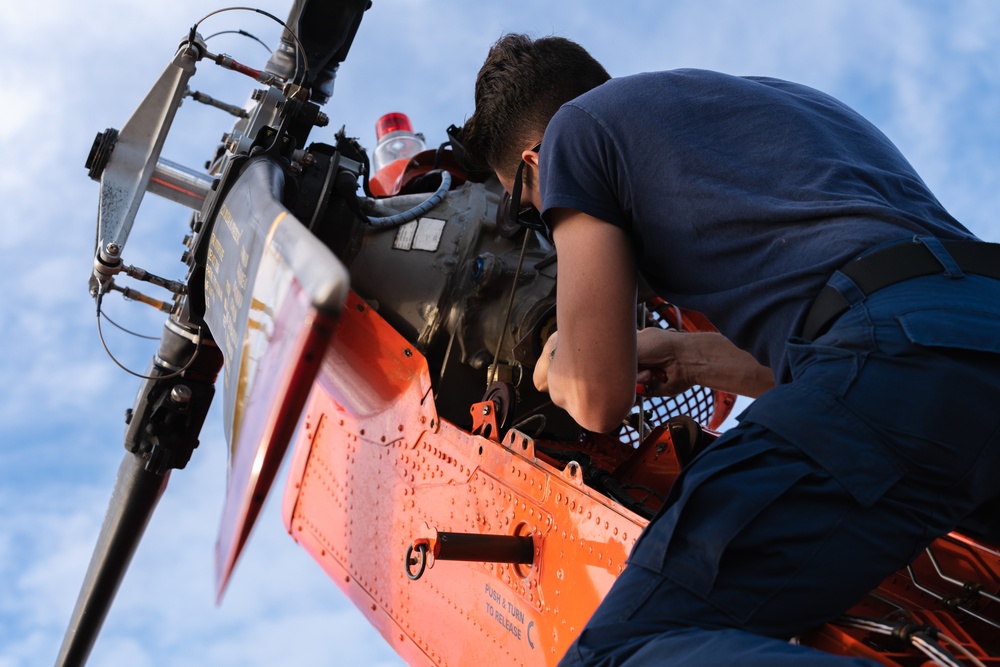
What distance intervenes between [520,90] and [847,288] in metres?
1.51

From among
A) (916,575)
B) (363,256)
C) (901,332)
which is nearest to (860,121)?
(901,332)

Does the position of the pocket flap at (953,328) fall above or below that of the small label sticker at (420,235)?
above

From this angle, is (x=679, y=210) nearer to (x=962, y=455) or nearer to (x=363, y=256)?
(x=962, y=455)

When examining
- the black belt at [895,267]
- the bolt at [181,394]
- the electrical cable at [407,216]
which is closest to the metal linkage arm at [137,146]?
the bolt at [181,394]

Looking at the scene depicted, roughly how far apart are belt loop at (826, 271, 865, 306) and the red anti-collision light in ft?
19.1

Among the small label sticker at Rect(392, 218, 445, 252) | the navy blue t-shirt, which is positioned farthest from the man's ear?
the small label sticker at Rect(392, 218, 445, 252)

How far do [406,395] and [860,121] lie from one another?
2.35 metres

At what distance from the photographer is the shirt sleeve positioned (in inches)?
105

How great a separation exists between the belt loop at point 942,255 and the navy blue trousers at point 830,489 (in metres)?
0.06

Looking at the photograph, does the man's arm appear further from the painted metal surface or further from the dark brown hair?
the dark brown hair

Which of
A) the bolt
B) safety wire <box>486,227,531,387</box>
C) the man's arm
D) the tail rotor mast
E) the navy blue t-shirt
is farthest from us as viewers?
the bolt

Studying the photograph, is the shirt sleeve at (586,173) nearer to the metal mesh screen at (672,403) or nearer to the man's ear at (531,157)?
the man's ear at (531,157)

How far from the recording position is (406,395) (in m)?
4.51

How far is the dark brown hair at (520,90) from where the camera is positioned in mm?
3352
